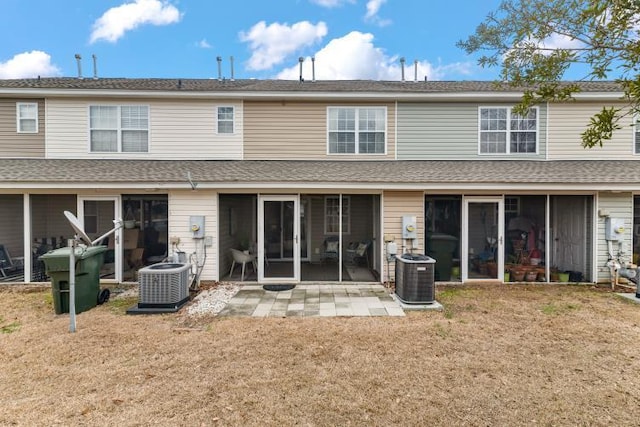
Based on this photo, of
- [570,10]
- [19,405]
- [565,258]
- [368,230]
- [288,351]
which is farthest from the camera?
[368,230]

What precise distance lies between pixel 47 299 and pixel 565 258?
1294 centimetres

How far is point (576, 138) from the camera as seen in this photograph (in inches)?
389

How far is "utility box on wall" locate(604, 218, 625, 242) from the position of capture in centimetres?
824

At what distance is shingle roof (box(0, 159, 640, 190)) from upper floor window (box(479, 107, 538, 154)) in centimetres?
45

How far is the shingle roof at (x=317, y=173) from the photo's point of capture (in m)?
7.94

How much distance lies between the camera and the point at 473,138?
9953mm

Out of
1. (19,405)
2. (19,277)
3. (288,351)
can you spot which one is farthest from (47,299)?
(288,351)

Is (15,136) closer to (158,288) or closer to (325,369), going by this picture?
(158,288)

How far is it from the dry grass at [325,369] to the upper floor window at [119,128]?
5.17 meters

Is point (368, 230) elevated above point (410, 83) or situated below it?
below

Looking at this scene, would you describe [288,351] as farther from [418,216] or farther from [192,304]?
[418,216]

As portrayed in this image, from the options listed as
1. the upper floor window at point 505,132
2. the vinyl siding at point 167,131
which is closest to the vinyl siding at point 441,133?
the upper floor window at point 505,132

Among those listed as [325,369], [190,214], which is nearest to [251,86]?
[190,214]

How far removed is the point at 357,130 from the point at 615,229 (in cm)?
705
